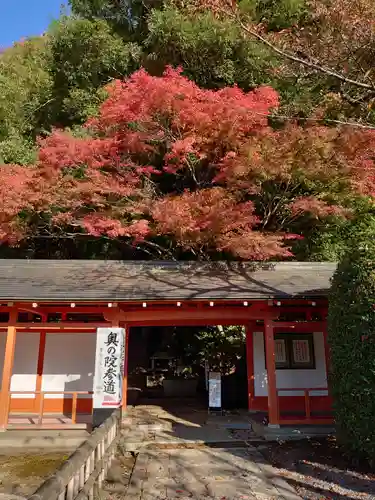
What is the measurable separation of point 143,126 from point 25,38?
1734 cm

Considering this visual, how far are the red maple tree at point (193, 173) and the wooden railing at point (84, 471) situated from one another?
7.23 m

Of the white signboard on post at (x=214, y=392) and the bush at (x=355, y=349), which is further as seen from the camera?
the white signboard on post at (x=214, y=392)

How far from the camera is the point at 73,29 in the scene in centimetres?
1773

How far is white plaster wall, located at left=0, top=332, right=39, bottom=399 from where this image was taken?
34.4 ft

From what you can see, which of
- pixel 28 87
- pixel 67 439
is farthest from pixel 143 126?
pixel 67 439

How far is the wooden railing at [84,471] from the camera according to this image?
344 cm

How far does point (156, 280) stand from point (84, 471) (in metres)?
6.04

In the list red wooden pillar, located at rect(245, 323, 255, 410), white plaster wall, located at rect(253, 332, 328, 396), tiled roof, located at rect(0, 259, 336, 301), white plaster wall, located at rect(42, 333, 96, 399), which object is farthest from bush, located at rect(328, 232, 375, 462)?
white plaster wall, located at rect(42, 333, 96, 399)

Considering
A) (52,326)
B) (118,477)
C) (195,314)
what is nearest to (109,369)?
(118,477)

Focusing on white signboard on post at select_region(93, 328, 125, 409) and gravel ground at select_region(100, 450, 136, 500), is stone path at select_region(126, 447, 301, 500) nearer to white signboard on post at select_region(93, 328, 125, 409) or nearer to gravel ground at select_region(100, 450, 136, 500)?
gravel ground at select_region(100, 450, 136, 500)

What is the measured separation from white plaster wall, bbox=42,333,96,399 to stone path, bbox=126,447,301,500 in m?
3.77

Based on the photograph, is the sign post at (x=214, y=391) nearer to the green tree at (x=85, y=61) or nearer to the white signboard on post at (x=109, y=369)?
the white signboard on post at (x=109, y=369)

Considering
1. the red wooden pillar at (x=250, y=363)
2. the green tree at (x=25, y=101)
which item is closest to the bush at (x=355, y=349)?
the red wooden pillar at (x=250, y=363)

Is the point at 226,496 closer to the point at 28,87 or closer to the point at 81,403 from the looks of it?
the point at 81,403
